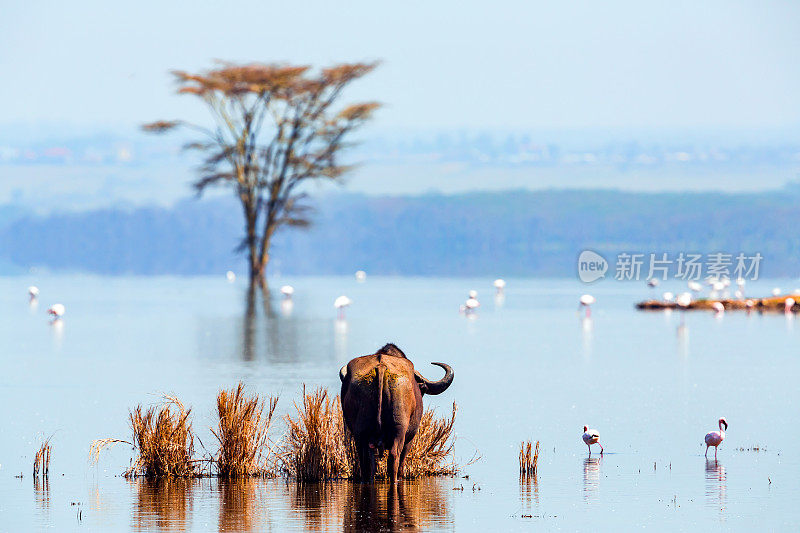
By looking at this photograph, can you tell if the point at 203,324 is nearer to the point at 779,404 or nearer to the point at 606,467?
the point at 779,404

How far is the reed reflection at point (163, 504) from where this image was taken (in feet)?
33.3

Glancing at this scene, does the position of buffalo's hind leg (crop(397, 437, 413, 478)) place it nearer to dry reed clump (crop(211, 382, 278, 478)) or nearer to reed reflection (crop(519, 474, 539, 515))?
reed reflection (crop(519, 474, 539, 515))

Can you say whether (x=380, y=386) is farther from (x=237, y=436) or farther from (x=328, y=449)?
(x=237, y=436)

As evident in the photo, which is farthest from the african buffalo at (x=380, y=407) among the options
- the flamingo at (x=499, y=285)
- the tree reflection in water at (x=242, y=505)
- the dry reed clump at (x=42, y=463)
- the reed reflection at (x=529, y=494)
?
the flamingo at (x=499, y=285)

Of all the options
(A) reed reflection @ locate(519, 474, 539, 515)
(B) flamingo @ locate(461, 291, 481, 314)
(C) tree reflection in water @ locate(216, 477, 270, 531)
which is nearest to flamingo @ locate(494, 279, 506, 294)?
(B) flamingo @ locate(461, 291, 481, 314)

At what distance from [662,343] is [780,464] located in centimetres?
1979

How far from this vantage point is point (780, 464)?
13914 millimetres

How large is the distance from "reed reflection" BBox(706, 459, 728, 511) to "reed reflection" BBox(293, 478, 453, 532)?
207 centimetres

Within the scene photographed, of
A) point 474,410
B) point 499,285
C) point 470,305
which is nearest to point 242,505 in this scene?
point 474,410

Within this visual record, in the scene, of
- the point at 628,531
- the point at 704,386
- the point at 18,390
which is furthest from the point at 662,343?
the point at 628,531

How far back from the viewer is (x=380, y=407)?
36.8 ft

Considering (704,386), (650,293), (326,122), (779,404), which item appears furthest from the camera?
(650,293)

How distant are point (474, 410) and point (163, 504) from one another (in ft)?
27.2

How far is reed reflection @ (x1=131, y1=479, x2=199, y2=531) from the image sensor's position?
10.2 meters
